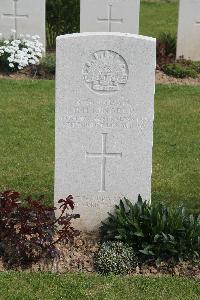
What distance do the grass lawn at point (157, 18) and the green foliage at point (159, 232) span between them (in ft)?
36.4

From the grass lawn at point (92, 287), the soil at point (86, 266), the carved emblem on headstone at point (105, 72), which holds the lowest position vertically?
the soil at point (86, 266)

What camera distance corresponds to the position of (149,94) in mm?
6031

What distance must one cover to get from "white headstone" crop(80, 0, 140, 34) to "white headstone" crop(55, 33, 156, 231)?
22.2ft

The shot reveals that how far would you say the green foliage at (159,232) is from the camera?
5.88 metres

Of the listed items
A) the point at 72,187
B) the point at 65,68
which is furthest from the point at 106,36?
the point at 72,187

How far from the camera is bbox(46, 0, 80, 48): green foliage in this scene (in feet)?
46.8

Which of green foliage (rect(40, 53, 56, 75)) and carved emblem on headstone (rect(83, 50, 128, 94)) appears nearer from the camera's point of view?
carved emblem on headstone (rect(83, 50, 128, 94))

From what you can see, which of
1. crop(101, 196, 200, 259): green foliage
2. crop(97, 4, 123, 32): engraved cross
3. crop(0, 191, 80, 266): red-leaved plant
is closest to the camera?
crop(0, 191, 80, 266): red-leaved plant

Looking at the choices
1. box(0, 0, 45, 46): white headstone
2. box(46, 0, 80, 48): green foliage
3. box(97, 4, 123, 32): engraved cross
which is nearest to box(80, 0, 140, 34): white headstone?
box(97, 4, 123, 32): engraved cross

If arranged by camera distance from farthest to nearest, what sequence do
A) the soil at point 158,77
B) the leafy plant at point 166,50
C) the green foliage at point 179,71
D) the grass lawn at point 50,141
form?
the leafy plant at point 166,50
the green foliage at point 179,71
the soil at point 158,77
the grass lawn at point 50,141

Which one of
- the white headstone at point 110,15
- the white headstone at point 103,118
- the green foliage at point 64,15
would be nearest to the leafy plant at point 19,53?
the white headstone at point 110,15

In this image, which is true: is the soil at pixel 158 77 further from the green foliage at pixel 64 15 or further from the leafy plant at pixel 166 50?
the green foliage at pixel 64 15

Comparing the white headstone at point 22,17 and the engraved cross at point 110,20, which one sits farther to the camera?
the engraved cross at point 110,20

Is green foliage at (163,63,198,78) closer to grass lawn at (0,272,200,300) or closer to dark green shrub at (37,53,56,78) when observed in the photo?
dark green shrub at (37,53,56,78)
